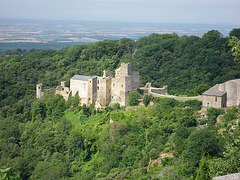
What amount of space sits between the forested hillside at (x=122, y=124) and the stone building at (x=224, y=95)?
0.91 metres

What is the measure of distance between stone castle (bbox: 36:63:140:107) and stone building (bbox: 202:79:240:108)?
7260 mm

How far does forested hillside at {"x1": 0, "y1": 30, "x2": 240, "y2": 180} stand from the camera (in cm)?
1962

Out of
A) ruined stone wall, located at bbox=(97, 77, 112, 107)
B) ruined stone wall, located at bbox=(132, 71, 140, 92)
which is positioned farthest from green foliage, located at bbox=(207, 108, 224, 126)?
ruined stone wall, located at bbox=(97, 77, 112, 107)

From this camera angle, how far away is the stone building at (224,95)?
23.2 metres

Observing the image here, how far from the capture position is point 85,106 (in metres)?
31.0

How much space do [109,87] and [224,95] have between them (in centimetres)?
1044

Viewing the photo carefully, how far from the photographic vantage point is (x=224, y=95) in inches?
931

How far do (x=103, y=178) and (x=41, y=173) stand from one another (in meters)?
6.45

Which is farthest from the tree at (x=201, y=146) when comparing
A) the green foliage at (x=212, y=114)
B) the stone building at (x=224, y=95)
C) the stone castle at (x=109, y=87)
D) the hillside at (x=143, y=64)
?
A: the hillside at (x=143, y=64)

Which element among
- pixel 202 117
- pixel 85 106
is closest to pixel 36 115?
pixel 85 106

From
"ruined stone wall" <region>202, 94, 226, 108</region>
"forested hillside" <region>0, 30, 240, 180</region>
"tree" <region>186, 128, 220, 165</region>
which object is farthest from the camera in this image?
"ruined stone wall" <region>202, 94, 226, 108</region>

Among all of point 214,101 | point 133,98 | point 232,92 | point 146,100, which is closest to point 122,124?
point 133,98

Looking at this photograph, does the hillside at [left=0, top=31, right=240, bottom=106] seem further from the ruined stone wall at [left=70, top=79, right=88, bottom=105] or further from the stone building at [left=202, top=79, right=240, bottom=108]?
the stone building at [left=202, top=79, right=240, bottom=108]

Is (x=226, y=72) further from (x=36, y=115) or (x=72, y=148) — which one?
(x=36, y=115)
